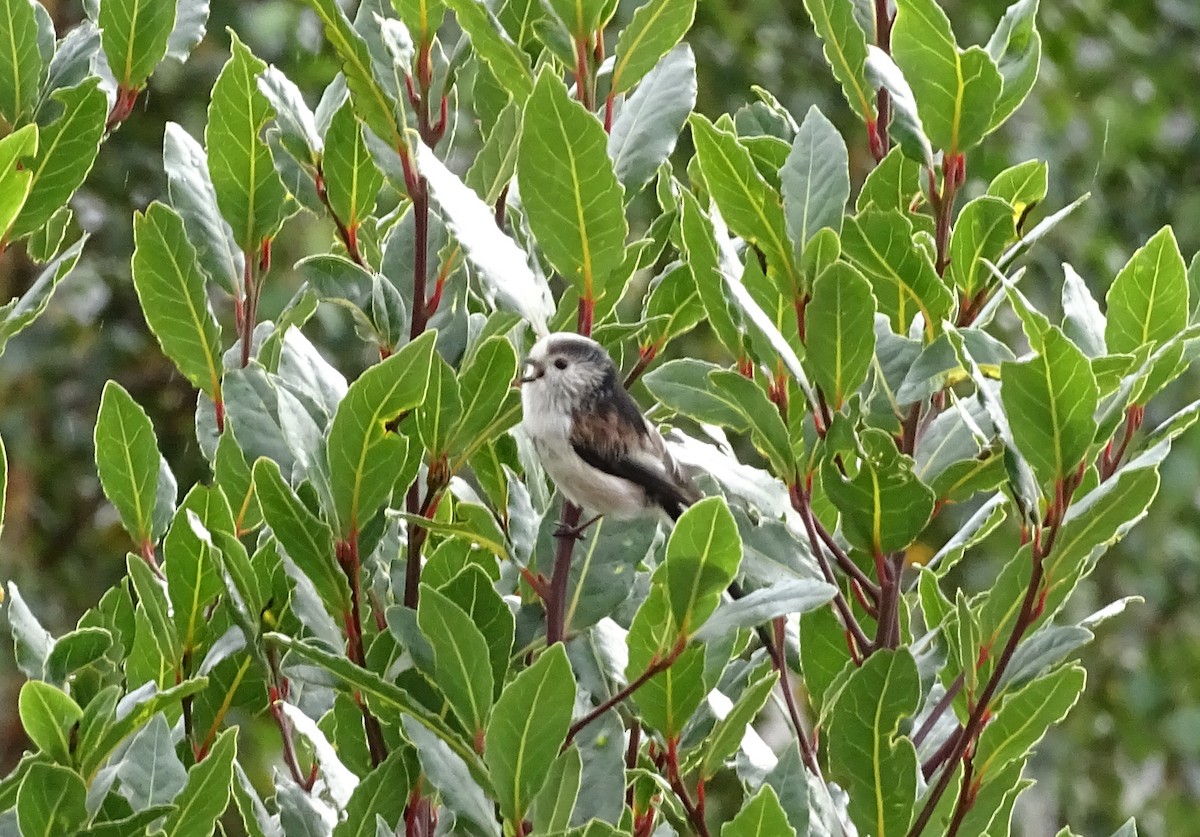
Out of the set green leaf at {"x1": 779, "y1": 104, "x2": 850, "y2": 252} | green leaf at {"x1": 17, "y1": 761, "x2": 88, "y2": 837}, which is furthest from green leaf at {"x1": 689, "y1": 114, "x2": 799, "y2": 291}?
green leaf at {"x1": 17, "y1": 761, "x2": 88, "y2": 837}

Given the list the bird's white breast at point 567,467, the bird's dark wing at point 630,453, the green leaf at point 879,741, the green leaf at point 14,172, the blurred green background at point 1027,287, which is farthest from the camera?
the blurred green background at point 1027,287

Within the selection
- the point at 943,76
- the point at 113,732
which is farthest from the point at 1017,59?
the point at 113,732

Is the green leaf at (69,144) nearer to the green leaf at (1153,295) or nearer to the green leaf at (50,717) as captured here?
the green leaf at (50,717)

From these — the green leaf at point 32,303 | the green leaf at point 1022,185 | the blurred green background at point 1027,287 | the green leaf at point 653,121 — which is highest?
the green leaf at point 32,303

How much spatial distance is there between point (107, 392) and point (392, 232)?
27cm

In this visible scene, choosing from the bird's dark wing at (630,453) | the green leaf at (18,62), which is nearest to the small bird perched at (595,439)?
the bird's dark wing at (630,453)

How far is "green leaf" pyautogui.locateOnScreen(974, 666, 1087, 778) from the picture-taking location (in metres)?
1.22

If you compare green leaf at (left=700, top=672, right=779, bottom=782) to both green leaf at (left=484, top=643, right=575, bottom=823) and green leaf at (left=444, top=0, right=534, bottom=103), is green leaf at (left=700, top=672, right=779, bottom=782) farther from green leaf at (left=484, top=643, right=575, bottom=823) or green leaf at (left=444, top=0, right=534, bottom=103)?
green leaf at (left=444, top=0, right=534, bottom=103)

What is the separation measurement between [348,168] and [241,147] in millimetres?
90

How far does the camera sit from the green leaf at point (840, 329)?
117cm

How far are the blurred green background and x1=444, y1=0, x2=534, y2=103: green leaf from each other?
2.71 metres

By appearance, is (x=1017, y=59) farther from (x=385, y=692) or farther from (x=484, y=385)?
(x=385, y=692)

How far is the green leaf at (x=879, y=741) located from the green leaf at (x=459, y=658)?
0.25 meters

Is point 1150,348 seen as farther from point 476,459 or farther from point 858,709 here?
point 476,459
